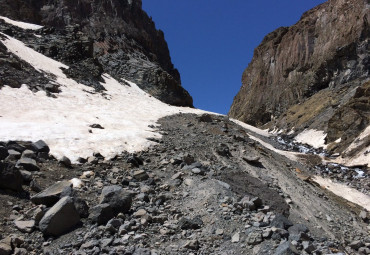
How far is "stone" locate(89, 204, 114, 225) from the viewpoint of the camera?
692 centimetres

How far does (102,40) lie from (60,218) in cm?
5353

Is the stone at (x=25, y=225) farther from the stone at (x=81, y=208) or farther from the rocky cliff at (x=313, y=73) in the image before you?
the rocky cliff at (x=313, y=73)

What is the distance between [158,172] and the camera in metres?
10.6

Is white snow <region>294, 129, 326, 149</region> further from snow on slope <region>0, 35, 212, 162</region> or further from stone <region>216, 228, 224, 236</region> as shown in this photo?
stone <region>216, 228, 224, 236</region>

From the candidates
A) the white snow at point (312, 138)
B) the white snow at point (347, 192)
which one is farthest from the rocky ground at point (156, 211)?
the white snow at point (312, 138)

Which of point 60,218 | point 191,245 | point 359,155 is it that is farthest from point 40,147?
point 359,155

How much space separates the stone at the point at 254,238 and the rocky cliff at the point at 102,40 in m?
27.1

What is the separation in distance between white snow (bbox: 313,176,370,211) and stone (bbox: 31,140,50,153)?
13.1 meters

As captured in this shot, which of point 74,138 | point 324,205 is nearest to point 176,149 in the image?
point 74,138

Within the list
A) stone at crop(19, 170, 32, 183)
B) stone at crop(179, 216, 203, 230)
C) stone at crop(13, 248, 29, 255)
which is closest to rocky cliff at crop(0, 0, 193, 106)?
stone at crop(19, 170, 32, 183)

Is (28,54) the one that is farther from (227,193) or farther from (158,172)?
(227,193)

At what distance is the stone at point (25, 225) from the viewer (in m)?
6.39

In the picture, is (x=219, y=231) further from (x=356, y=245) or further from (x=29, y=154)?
(x=29, y=154)

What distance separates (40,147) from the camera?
10.4 m
